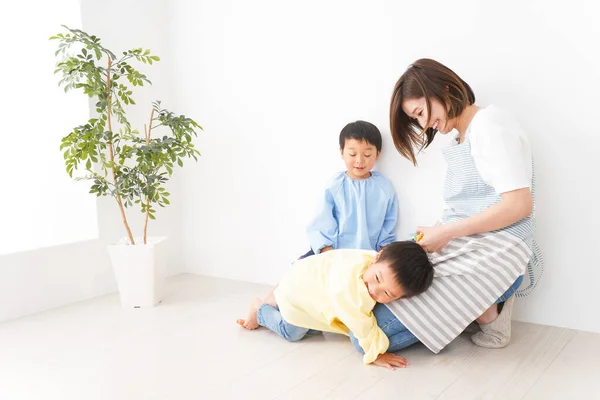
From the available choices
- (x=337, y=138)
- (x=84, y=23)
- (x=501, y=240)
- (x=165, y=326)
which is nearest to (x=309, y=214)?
(x=337, y=138)

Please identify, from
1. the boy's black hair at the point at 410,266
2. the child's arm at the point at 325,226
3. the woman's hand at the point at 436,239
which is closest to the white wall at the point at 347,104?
the child's arm at the point at 325,226

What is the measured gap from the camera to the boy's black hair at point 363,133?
2157 millimetres

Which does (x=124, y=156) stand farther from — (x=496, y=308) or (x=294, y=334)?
(x=496, y=308)

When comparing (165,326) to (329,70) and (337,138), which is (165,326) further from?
(329,70)

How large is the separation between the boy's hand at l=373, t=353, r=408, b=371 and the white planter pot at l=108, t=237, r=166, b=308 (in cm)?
108

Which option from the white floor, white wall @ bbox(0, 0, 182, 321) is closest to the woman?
the white floor

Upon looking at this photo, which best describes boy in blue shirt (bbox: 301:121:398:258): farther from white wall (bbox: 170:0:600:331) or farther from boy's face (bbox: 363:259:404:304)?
boy's face (bbox: 363:259:404:304)

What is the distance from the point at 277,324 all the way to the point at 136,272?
0.73 metres

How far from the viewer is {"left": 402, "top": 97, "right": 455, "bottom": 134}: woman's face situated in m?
1.77

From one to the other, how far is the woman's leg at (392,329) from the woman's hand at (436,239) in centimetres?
23

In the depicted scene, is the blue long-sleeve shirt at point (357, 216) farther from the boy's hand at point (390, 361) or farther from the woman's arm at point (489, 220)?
the boy's hand at point (390, 361)

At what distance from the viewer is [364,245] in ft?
7.18

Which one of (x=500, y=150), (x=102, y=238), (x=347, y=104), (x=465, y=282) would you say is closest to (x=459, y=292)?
(x=465, y=282)

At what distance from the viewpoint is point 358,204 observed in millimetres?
2207
